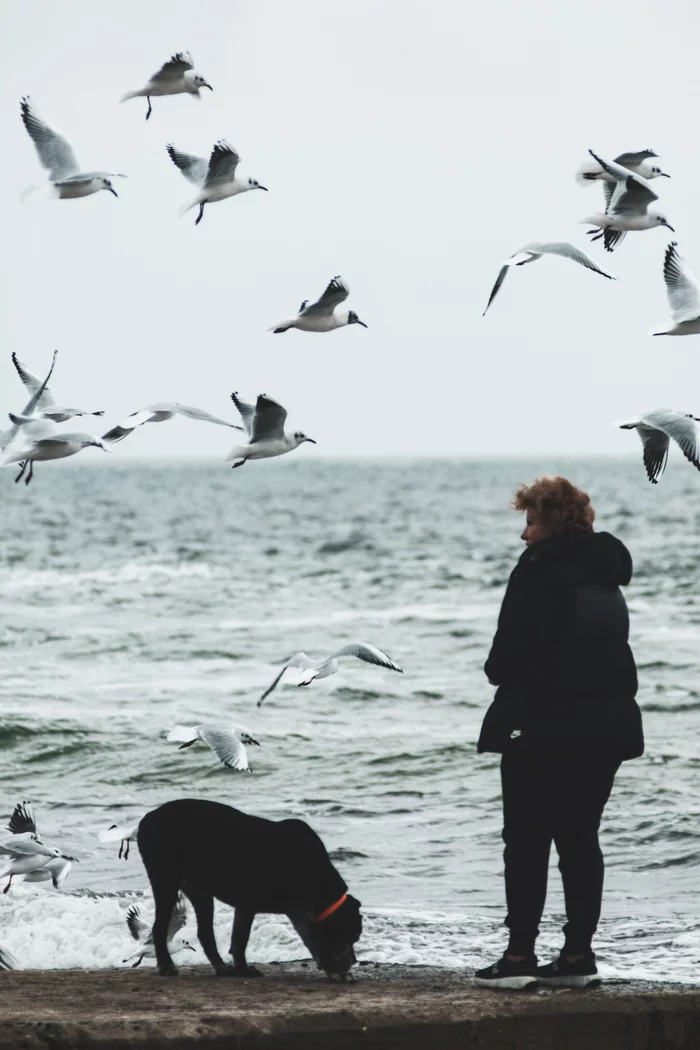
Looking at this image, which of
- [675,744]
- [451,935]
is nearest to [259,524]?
[675,744]

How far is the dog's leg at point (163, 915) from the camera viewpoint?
489 cm

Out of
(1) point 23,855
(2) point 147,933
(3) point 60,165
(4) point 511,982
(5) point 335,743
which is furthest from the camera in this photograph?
(5) point 335,743

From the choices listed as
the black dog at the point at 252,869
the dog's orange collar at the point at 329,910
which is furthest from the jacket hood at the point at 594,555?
the dog's orange collar at the point at 329,910

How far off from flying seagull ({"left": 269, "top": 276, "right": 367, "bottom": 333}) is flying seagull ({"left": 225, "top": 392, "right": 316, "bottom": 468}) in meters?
0.32

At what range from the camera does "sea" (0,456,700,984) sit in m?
6.39

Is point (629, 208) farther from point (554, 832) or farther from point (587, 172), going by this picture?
point (554, 832)

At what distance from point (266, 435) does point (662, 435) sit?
1599 mm

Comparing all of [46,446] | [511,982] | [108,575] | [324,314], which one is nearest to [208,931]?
[511,982]

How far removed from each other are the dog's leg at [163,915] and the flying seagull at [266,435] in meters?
1.75

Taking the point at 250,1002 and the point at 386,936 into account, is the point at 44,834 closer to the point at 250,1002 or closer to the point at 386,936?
the point at 386,936

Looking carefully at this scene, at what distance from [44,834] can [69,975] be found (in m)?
3.56

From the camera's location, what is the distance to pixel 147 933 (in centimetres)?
596

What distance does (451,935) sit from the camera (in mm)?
6230

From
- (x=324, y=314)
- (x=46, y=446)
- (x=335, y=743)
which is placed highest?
(x=324, y=314)
